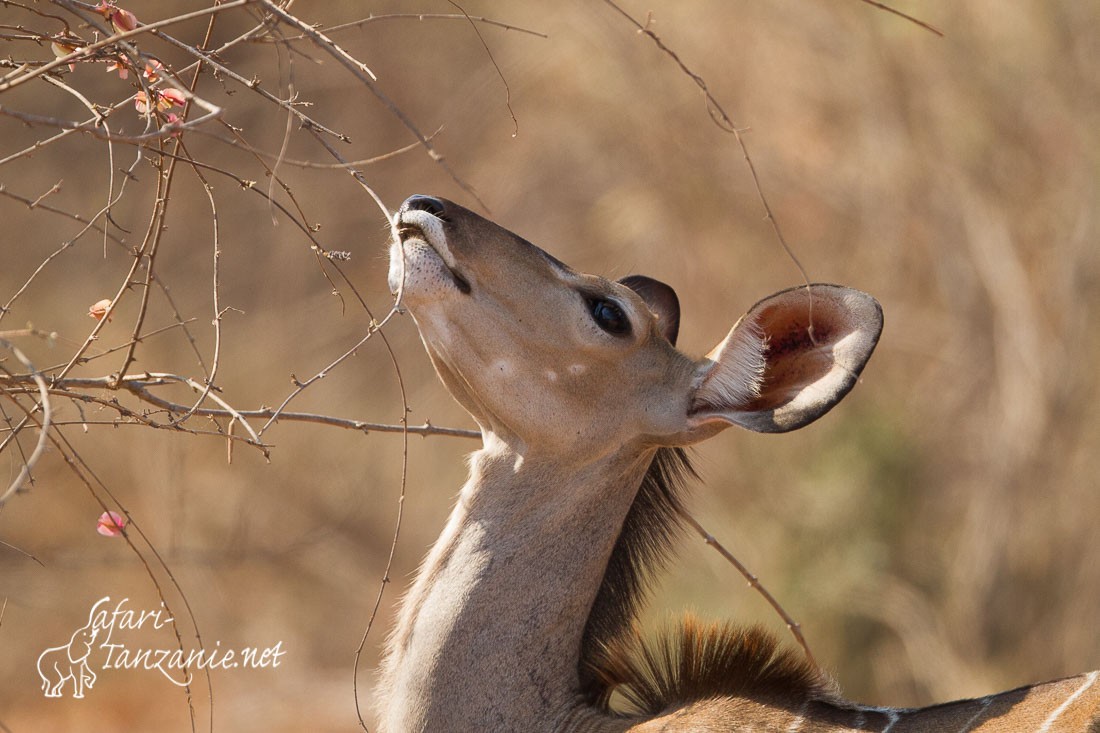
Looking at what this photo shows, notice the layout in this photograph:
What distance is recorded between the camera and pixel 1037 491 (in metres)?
6.76

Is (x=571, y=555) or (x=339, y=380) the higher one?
(x=339, y=380)

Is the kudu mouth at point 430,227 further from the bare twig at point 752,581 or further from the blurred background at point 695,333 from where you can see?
the blurred background at point 695,333

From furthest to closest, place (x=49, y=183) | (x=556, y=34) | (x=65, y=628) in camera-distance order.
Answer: (x=49, y=183) < (x=556, y=34) < (x=65, y=628)

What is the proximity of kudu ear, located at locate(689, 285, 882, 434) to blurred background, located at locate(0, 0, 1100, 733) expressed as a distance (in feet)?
7.67

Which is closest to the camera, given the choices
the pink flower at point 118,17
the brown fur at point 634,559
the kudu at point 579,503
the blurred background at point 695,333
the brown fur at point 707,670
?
the pink flower at point 118,17

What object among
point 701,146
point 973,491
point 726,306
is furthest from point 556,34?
point 973,491

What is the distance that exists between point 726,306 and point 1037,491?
8.01 feet

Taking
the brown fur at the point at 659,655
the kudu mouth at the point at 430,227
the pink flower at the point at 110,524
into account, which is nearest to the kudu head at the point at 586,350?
the kudu mouth at the point at 430,227

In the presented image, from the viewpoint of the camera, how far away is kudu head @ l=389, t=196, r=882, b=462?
3055 millimetres

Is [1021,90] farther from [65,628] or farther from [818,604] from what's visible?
[65,628]

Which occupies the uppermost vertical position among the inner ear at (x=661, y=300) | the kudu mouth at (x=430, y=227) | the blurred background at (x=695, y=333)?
the blurred background at (x=695, y=333)

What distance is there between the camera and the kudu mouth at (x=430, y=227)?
303 cm

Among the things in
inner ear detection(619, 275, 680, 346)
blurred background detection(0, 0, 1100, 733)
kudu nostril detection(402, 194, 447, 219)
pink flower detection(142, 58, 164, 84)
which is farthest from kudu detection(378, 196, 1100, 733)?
blurred background detection(0, 0, 1100, 733)

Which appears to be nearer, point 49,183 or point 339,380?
point 339,380
